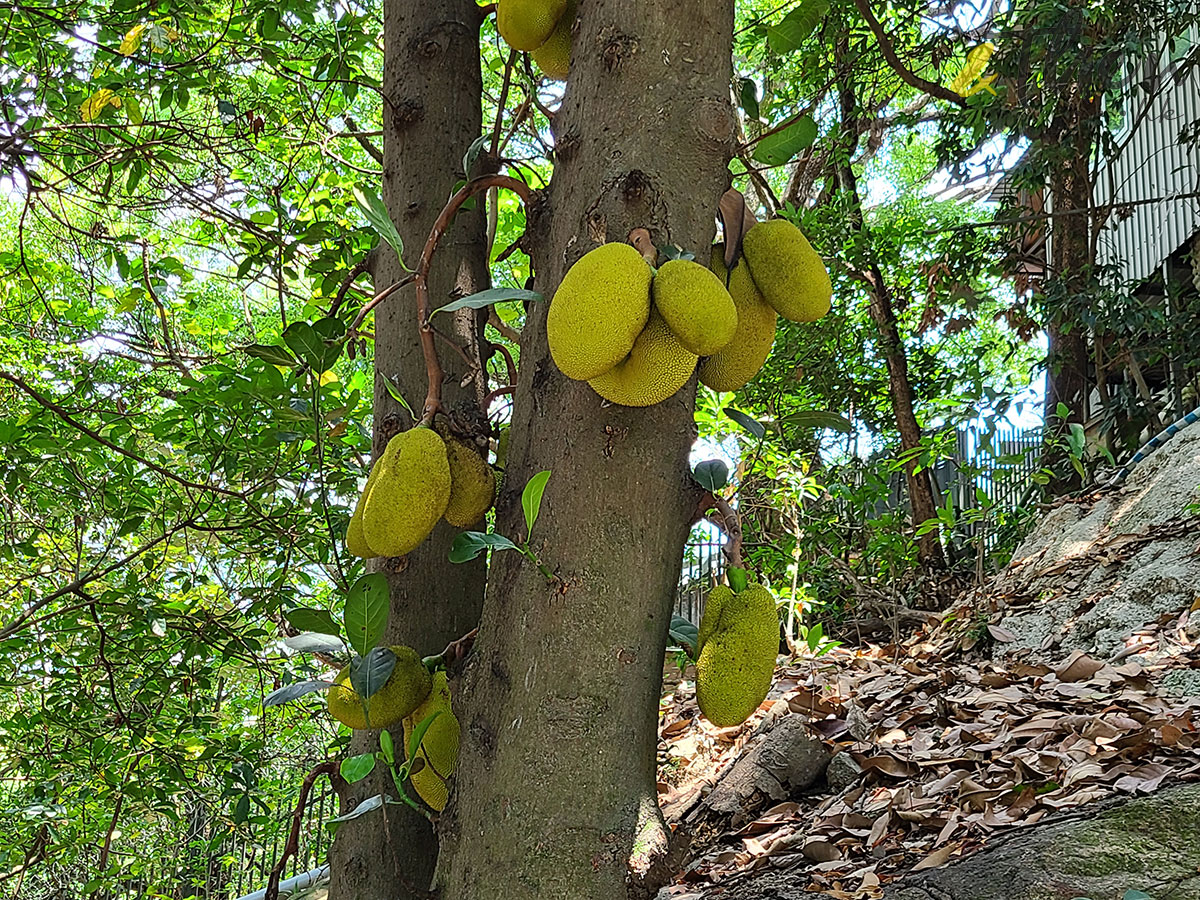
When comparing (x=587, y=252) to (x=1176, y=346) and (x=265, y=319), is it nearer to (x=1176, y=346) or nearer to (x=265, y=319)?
(x=1176, y=346)

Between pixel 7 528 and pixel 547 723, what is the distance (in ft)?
8.95

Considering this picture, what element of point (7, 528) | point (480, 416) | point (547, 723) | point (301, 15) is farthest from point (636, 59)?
point (7, 528)

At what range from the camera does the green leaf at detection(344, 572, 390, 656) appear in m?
1.09

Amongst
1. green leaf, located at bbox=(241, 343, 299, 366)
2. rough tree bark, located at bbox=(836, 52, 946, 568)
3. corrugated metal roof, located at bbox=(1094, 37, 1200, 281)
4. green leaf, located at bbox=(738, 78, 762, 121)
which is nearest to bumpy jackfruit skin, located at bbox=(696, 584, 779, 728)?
green leaf, located at bbox=(738, 78, 762, 121)

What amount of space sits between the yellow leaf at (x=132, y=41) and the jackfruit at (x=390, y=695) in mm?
2226

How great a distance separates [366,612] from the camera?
1091 millimetres

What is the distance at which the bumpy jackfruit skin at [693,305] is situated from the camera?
3.07 ft

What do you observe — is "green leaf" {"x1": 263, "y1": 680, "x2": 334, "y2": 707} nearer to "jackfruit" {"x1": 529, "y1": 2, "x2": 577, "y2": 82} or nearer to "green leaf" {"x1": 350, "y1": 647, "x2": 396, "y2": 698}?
"green leaf" {"x1": 350, "y1": 647, "x2": 396, "y2": 698}

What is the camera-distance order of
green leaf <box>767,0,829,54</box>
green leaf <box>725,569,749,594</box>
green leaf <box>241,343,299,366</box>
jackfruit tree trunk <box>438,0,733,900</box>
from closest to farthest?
jackfruit tree trunk <box>438,0,733,900</box> < green leaf <box>725,569,749,594</box> < green leaf <box>767,0,829,54</box> < green leaf <box>241,343,299,366</box>

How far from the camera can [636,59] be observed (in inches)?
42.8

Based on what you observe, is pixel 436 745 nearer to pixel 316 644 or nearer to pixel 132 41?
pixel 316 644

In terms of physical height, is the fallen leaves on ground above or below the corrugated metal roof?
below

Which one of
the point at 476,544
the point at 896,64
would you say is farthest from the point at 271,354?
the point at 896,64

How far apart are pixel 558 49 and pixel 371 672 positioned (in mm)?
803
